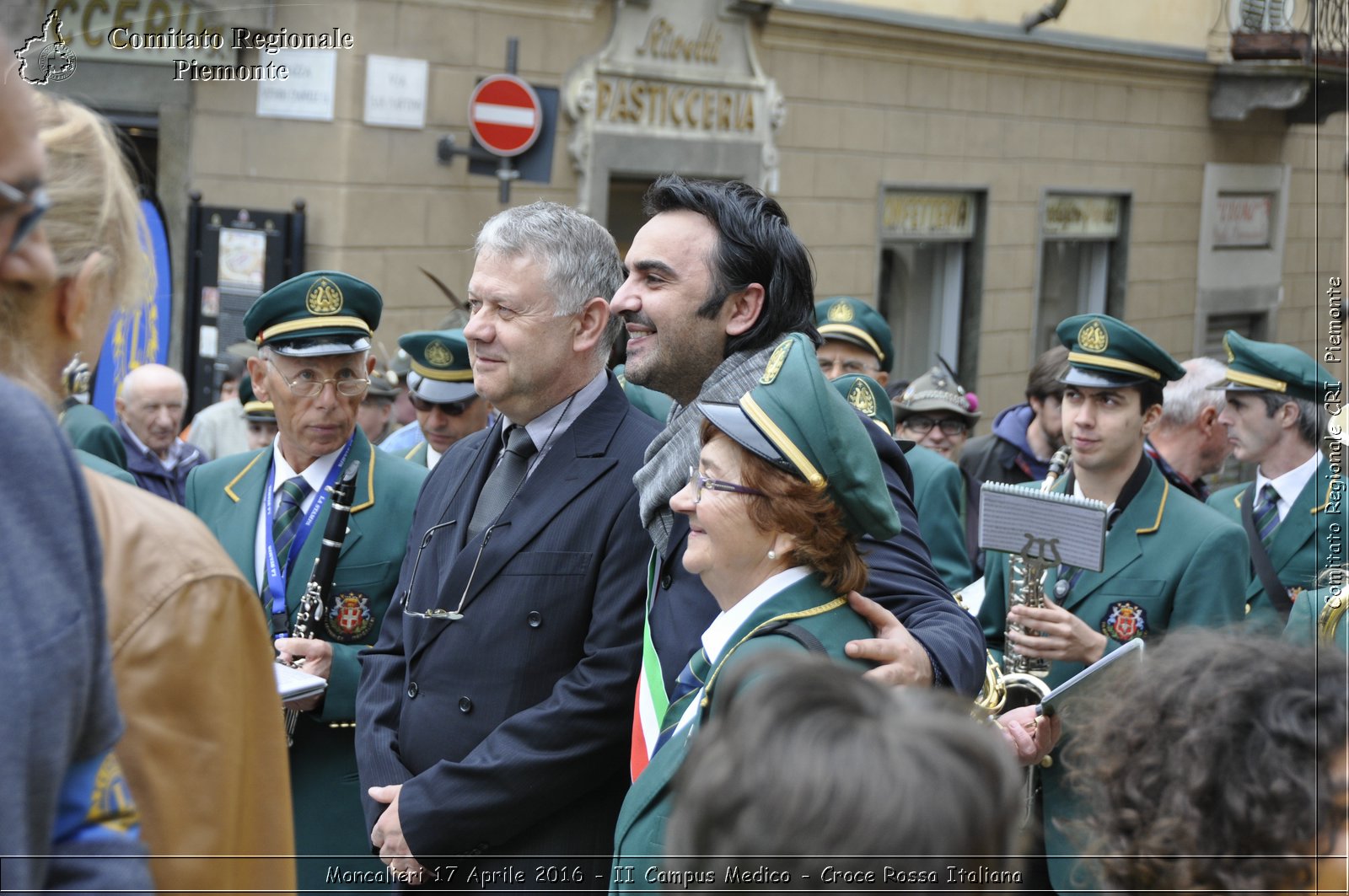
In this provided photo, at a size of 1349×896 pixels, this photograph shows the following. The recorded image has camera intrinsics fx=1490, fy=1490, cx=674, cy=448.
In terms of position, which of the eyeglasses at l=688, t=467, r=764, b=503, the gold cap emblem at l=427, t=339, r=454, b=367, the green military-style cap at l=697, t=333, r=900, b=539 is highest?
the gold cap emblem at l=427, t=339, r=454, b=367

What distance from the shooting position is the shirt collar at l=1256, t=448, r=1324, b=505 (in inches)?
212

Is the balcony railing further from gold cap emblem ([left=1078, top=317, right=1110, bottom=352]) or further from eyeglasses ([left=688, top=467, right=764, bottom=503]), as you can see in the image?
eyeglasses ([left=688, top=467, right=764, bottom=503])

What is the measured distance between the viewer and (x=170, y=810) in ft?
5.77

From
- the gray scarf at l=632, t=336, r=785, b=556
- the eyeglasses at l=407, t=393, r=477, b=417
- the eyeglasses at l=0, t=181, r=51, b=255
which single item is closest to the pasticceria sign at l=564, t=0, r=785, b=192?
the eyeglasses at l=407, t=393, r=477, b=417

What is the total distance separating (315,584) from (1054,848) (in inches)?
84.4

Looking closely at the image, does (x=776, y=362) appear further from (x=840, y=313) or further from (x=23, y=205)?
(x=840, y=313)

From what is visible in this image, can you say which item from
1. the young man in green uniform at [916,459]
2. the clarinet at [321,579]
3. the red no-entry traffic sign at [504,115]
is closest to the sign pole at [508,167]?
the red no-entry traffic sign at [504,115]

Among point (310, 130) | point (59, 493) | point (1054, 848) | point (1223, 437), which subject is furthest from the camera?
point (310, 130)

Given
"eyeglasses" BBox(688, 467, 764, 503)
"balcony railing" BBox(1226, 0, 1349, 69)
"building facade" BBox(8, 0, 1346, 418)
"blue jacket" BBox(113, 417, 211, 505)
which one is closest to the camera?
"eyeglasses" BBox(688, 467, 764, 503)

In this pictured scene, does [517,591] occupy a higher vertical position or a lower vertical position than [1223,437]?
lower

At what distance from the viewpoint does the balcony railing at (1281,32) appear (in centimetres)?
1656

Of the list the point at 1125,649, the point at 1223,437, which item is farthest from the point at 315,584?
the point at 1223,437

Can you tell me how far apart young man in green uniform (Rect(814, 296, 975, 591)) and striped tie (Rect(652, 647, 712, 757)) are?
2.05 meters

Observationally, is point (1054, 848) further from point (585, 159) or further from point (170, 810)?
point (585, 159)
